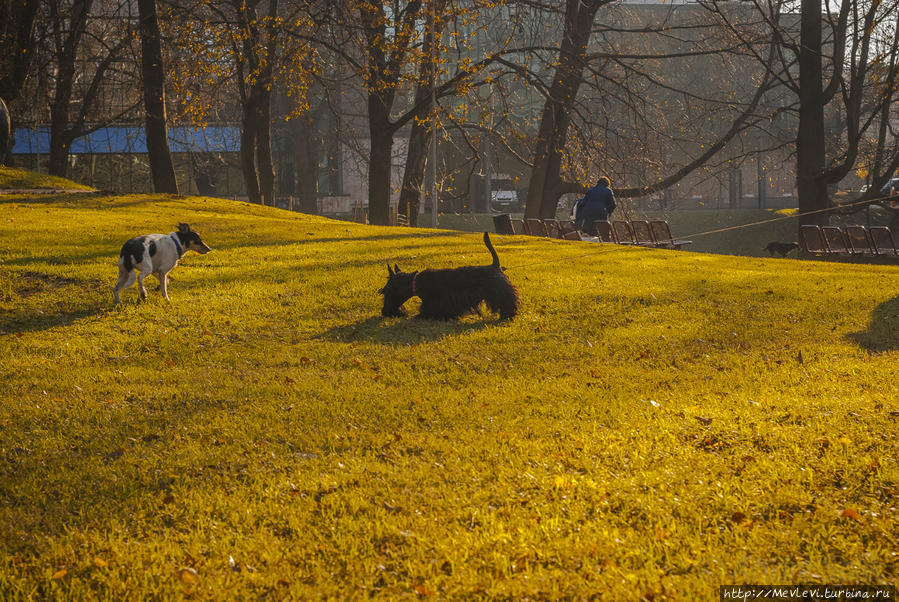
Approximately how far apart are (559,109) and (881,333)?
16192 millimetres

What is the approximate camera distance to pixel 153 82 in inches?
913

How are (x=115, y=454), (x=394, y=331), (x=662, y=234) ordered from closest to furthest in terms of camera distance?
(x=115, y=454) < (x=394, y=331) < (x=662, y=234)

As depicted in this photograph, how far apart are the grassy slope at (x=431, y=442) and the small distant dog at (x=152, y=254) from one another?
41 cm

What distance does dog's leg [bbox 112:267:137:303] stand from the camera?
10453 mm

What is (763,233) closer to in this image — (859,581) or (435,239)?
(435,239)

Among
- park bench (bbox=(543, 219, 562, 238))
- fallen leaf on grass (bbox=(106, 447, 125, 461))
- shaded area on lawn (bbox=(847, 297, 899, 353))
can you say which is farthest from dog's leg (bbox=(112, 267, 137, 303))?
park bench (bbox=(543, 219, 562, 238))

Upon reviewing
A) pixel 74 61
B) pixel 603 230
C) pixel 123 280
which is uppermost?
pixel 74 61

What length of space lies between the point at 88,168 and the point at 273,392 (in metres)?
41.2

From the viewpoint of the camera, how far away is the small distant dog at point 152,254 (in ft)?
33.3

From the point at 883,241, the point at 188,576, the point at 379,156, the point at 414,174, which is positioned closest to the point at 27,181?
the point at 379,156

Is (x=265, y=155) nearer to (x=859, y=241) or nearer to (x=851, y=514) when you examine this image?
(x=859, y=241)

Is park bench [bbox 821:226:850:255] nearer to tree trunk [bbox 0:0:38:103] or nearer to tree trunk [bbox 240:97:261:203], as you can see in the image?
tree trunk [bbox 240:97:261:203]

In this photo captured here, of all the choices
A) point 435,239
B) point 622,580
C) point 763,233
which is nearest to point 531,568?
point 622,580

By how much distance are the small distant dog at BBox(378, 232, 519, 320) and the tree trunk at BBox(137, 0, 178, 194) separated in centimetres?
1511
